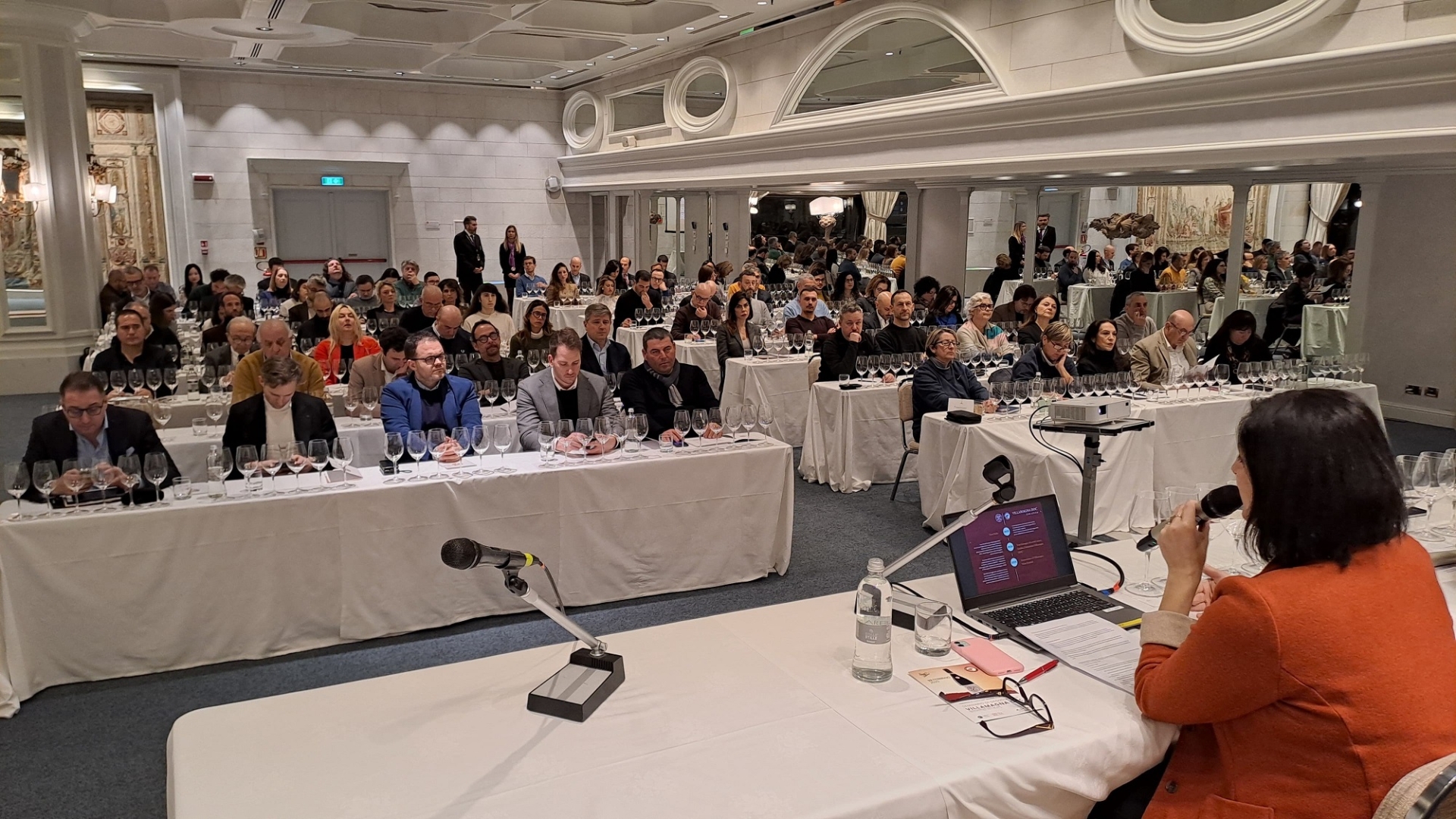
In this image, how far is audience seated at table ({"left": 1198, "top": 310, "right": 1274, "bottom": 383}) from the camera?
7.16 meters

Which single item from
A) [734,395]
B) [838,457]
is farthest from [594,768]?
[734,395]

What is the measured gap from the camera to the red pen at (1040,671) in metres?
2.30

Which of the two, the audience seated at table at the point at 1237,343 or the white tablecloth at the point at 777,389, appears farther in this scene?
the white tablecloth at the point at 777,389

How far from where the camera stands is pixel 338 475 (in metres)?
4.19

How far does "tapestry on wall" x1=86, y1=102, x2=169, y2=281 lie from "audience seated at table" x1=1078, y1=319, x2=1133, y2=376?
46.5ft

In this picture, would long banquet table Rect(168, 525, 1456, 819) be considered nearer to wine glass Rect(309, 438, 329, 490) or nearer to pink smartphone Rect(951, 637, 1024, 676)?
pink smartphone Rect(951, 637, 1024, 676)

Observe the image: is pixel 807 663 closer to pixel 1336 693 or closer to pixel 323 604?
pixel 1336 693

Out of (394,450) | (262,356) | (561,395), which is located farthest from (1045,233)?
(394,450)

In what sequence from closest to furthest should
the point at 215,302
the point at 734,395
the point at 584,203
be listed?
the point at 734,395 → the point at 215,302 → the point at 584,203

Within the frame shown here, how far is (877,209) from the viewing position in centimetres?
1572

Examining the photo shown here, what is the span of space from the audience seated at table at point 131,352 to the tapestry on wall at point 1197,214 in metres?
10.7

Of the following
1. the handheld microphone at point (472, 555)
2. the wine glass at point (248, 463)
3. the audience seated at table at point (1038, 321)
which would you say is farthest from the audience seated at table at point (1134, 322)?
the handheld microphone at point (472, 555)

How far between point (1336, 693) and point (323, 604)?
3728mm

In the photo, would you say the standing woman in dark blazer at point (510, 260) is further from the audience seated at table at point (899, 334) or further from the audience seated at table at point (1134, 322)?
the audience seated at table at point (1134, 322)
